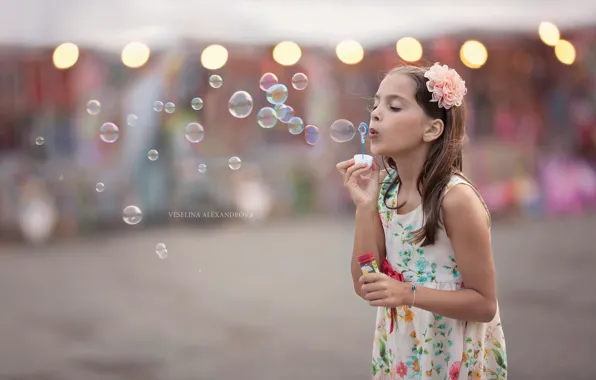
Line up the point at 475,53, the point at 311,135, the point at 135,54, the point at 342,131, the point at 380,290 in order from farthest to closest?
the point at 135,54 → the point at 475,53 → the point at 311,135 → the point at 342,131 → the point at 380,290

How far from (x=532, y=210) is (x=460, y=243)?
4.30 meters

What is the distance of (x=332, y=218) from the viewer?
5754 millimetres

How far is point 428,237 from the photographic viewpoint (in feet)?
3.96

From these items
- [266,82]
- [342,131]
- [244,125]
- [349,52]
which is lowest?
[342,131]

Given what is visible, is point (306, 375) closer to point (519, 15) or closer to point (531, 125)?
point (531, 125)

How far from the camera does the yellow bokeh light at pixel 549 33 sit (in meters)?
5.15

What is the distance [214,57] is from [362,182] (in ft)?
12.8

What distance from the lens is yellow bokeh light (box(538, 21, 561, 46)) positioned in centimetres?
515

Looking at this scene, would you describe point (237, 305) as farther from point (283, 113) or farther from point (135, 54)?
point (135, 54)

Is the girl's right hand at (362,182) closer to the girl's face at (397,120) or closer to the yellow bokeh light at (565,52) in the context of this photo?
the girl's face at (397,120)

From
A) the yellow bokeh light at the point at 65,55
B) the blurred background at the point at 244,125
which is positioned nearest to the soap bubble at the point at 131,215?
the blurred background at the point at 244,125

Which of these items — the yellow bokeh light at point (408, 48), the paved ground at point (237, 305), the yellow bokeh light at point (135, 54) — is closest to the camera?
the paved ground at point (237, 305)

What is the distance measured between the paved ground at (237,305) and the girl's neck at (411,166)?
57.7 inches

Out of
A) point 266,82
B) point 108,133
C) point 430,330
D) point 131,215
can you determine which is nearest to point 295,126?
point 266,82
